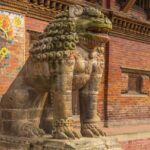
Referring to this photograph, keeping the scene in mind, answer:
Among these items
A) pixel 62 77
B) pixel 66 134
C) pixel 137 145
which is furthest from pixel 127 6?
pixel 66 134

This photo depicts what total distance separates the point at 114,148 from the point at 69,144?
0.94 metres

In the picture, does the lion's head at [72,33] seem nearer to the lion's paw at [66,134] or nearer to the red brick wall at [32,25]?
the lion's paw at [66,134]

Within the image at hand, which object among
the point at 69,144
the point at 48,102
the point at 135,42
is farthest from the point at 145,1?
the point at 69,144

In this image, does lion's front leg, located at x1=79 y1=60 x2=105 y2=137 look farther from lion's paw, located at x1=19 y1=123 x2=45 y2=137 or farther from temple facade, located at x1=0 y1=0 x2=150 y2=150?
temple facade, located at x1=0 y1=0 x2=150 y2=150

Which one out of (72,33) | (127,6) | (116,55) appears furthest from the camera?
(127,6)

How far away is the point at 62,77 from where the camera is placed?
6.05 metres

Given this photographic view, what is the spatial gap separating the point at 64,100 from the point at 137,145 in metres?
3.66

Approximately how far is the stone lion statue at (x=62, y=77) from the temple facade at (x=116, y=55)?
2.36 m

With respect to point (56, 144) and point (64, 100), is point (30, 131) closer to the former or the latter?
point (56, 144)

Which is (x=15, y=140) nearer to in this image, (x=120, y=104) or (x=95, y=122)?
(x=95, y=122)

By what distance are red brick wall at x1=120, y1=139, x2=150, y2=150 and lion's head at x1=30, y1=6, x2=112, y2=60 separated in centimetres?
324

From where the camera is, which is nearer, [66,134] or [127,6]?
[66,134]

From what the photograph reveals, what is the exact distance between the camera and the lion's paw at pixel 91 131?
6.41m

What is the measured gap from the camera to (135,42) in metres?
13.2
